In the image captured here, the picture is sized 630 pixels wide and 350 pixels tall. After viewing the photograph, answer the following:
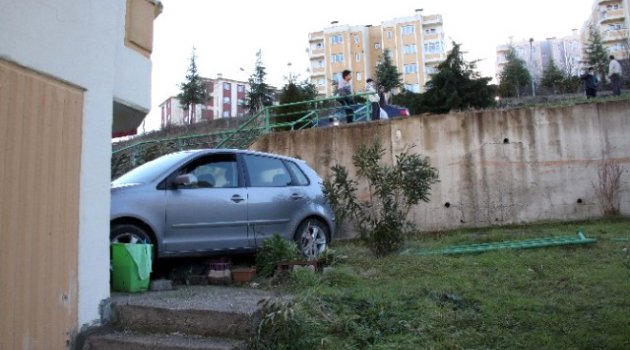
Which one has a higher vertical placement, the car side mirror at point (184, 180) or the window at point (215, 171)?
the window at point (215, 171)

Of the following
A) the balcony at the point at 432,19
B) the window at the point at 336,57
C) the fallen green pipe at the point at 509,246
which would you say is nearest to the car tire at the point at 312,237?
the fallen green pipe at the point at 509,246

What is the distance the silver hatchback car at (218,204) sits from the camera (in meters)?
5.73

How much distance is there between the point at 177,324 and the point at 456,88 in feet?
63.3

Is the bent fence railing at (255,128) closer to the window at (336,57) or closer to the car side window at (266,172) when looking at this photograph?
the car side window at (266,172)

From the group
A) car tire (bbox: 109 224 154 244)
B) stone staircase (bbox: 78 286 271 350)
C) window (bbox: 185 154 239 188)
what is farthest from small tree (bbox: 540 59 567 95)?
stone staircase (bbox: 78 286 271 350)

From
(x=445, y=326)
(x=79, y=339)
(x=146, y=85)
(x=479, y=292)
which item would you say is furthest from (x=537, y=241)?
(x=79, y=339)

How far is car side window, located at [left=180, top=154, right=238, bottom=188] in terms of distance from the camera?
6418 millimetres

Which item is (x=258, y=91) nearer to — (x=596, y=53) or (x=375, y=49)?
(x=596, y=53)

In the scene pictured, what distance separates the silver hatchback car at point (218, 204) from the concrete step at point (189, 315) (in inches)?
48.0

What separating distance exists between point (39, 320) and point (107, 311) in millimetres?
662

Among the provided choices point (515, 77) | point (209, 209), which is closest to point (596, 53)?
point (515, 77)

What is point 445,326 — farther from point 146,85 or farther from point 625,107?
point 625,107

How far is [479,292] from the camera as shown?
4953mm

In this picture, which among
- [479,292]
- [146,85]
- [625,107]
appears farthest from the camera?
[625,107]
